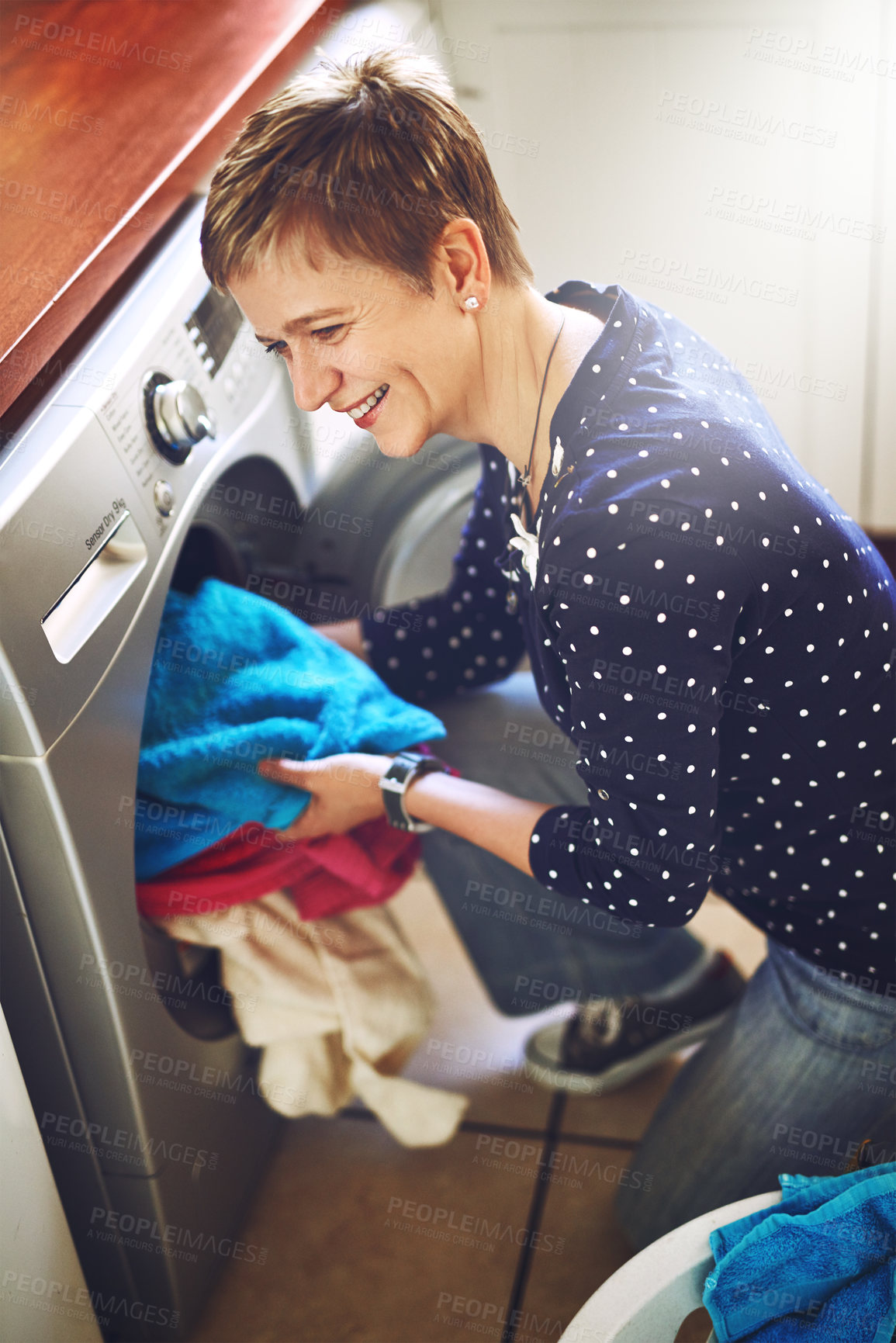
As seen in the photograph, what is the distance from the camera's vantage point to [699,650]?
743mm

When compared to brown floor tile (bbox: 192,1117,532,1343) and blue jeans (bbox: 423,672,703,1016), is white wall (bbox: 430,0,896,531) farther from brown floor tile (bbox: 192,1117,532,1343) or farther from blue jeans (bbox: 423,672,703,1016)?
brown floor tile (bbox: 192,1117,532,1343)

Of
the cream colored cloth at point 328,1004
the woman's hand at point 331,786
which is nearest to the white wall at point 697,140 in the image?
the woman's hand at point 331,786

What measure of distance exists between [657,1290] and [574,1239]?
1.35ft

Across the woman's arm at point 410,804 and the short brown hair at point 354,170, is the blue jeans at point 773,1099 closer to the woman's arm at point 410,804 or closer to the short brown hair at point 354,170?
the woman's arm at point 410,804

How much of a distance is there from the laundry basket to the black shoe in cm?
48

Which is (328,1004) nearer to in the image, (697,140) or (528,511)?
(528,511)

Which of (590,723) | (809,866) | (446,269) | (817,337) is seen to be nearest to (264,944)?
(590,723)

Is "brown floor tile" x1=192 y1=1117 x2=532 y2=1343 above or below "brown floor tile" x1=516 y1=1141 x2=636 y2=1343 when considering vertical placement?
below

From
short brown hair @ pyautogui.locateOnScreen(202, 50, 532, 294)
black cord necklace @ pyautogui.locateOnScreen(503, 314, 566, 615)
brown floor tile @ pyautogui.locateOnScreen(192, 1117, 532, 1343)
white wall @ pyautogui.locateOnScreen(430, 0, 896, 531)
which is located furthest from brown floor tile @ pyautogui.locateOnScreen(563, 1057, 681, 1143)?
white wall @ pyautogui.locateOnScreen(430, 0, 896, 531)

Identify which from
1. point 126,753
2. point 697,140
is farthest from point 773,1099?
point 697,140

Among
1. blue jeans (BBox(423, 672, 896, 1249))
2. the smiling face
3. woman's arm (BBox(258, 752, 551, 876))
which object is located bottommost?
blue jeans (BBox(423, 672, 896, 1249))

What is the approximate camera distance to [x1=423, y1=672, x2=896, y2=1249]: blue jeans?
1027 mm

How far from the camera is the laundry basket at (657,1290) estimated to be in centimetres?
76

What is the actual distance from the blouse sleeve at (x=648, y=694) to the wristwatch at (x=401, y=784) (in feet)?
0.61
